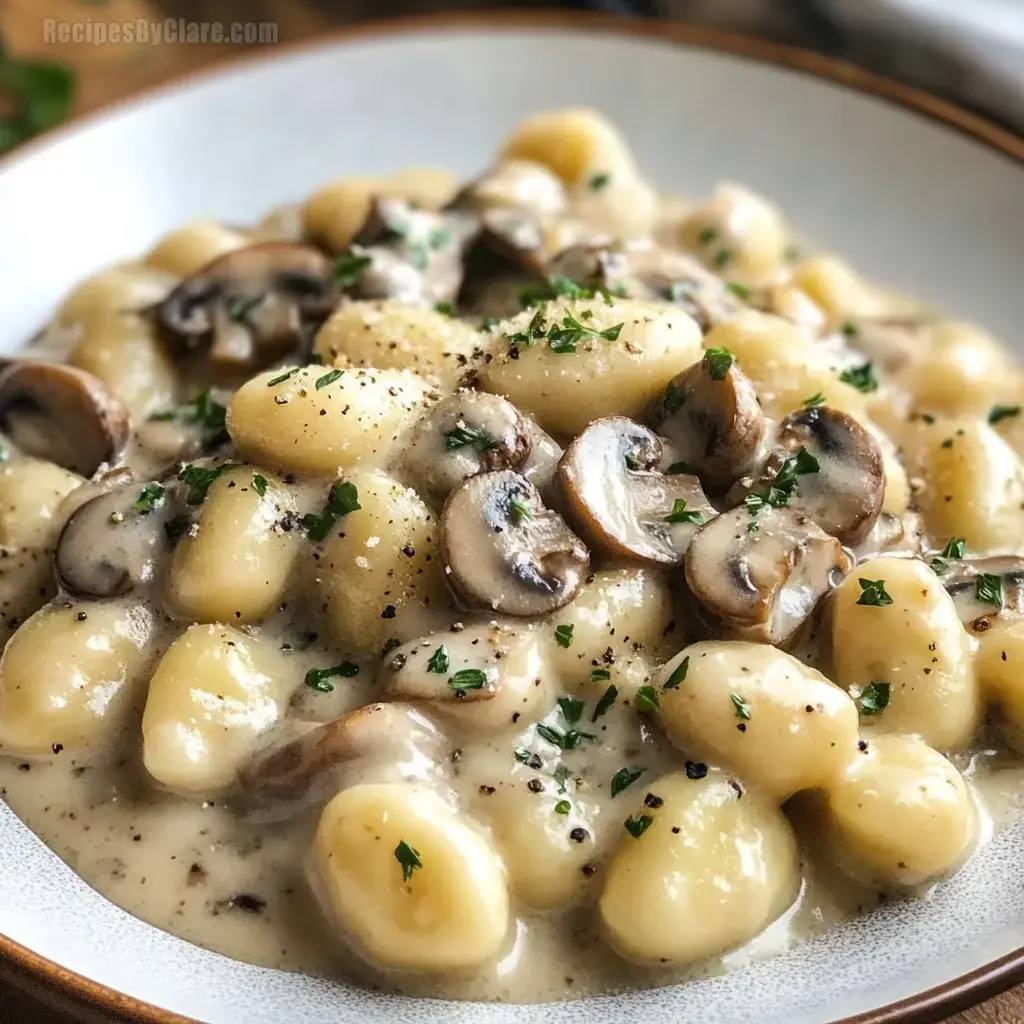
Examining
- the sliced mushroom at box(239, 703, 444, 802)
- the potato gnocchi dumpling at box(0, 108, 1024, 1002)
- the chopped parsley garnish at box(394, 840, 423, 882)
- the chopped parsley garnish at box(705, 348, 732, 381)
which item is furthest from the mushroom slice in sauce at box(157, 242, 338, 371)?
the chopped parsley garnish at box(394, 840, 423, 882)

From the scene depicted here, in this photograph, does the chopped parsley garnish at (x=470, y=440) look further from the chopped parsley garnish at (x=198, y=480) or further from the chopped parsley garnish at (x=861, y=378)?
the chopped parsley garnish at (x=861, y=378)

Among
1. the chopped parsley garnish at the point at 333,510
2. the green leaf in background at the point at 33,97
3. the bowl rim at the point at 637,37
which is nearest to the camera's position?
the chopped parsley garnish at the point at 333,510

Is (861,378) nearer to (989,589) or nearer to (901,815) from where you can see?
(989,589)

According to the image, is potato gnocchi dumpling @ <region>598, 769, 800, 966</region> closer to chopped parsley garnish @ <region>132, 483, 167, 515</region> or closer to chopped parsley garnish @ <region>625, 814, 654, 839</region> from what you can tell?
chopped parsley garnish @ <region>625, 814, 654, 839</region>

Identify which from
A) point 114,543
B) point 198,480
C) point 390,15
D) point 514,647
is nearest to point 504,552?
point 514,647

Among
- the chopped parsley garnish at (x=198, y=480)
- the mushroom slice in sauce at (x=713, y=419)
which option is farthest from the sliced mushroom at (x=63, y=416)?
the mushroom slice in sauce at (x=713, y=419)

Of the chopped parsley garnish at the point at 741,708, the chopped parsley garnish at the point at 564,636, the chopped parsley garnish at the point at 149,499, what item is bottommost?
the chopped parsley garnish at the point at 149,499

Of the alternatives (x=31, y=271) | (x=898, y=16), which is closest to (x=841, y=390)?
(x=898, y=16)
